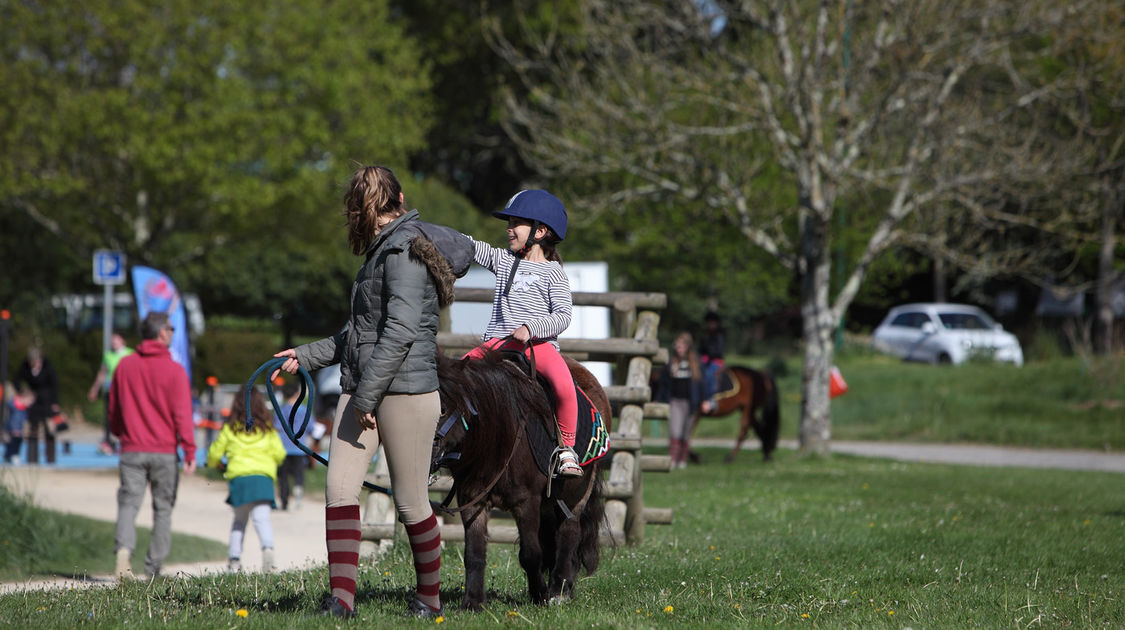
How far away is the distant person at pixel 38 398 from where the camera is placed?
1841 centimetres

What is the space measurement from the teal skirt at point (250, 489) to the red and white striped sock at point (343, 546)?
4.57 m

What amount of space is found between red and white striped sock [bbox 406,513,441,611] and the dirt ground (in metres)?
4.28

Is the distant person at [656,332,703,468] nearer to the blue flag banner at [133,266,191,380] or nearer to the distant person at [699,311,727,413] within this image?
the distant person at [699,311,727,413]

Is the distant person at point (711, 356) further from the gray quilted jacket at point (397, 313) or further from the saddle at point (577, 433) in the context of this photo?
the gray quilted jacket at point (397, 313)

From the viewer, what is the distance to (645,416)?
948 centimetres

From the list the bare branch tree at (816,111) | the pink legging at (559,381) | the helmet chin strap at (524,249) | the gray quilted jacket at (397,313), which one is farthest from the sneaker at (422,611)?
the bare branch tree at (816,111)

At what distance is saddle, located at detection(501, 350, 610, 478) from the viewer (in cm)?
595

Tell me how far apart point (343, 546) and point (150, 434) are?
467 centimetres

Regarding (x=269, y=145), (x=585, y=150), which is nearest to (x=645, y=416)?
(x=585, y=150)

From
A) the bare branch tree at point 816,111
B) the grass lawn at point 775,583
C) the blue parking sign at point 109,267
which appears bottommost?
the grass lawn at point 775,583

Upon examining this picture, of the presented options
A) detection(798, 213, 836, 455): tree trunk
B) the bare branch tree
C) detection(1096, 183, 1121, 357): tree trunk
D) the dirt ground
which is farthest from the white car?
the dirt ground

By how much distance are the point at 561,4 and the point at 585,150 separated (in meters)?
16.0

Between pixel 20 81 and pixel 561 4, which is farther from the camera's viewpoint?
pixel 561 4

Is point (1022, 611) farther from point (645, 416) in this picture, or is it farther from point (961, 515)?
point (961, 515)
